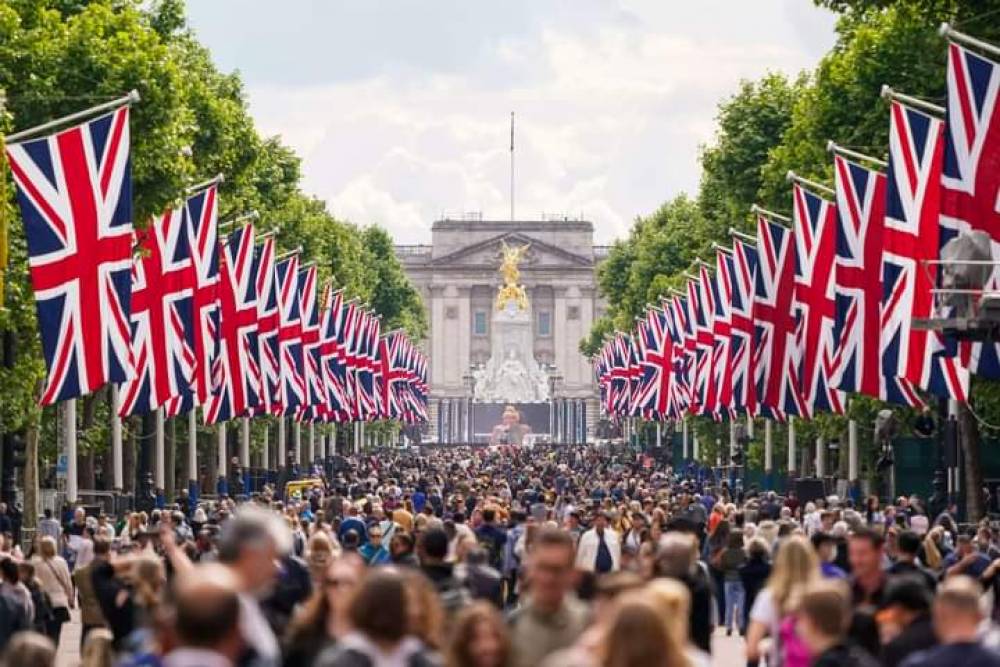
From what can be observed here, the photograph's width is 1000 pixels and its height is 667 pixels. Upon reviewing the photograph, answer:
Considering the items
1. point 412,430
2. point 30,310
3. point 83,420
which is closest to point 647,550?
point 30,310

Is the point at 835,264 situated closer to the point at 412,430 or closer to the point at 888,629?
the point at 888,629

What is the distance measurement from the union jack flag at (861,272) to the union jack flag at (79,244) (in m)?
10.5

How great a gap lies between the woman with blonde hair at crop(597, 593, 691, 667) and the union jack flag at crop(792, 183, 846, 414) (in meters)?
29.8

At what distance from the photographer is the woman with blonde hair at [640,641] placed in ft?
36.2

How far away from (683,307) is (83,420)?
1893 cm

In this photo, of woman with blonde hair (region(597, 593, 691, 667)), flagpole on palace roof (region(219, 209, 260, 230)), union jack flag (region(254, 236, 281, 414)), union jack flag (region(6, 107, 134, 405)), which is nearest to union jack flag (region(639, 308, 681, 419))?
flagpole on palace roof (region(219, 209, 260, 230))

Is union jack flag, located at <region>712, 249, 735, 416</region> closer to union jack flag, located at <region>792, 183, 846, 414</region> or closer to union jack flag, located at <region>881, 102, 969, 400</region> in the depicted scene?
union jack flag, located at <region>792, 183, 846, 414</region>

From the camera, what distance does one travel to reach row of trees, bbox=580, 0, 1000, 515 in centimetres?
4694

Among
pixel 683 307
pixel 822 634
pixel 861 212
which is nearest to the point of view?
pixel 822 634

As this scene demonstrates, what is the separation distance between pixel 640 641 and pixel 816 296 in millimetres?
32060

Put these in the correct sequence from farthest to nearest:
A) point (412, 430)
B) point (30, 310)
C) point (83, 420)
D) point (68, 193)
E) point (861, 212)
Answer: point (412, 430), point (83, 420), point (30, 310), point (861, 212), point (68, 193)

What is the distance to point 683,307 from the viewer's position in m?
75.9

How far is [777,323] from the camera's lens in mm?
48469

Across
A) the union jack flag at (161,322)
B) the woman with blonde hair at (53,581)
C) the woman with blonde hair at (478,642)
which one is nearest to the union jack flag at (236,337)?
the union jack flag at (161,322)
